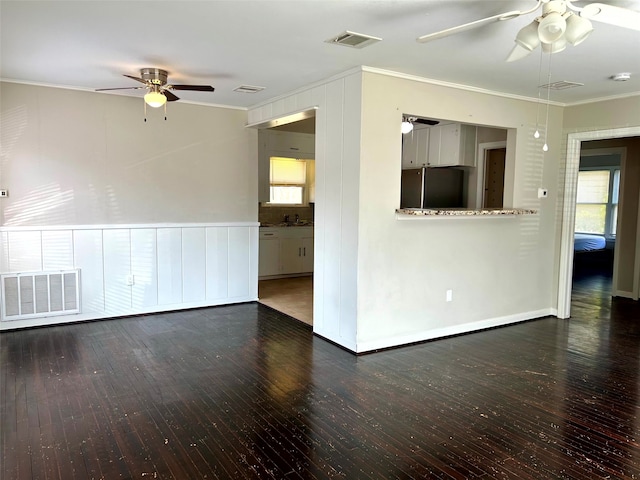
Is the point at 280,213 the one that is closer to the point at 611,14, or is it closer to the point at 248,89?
the point at 248,89

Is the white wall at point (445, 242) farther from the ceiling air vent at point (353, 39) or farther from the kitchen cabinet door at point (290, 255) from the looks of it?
the kitchen cabinet door at point (290, 255)

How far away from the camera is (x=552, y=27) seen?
2168 mm

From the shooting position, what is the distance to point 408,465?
2.37 metres

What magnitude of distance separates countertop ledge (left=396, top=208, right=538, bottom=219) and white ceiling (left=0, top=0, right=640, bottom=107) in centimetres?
119

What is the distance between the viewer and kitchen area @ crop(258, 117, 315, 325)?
24.1 ft

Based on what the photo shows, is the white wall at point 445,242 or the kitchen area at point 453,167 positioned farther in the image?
the kitchen area at point 453,167

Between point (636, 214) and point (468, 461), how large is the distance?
18.9ft

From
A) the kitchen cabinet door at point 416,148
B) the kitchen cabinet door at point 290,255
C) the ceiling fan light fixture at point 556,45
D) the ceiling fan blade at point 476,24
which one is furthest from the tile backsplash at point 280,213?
the ceiling fan light fixture at point 556,45

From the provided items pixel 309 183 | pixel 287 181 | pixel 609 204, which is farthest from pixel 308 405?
pixel 609 204

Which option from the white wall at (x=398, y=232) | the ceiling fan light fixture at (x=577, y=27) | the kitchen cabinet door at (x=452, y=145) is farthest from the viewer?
the kitchen cabinet door at (x=452, y=145)

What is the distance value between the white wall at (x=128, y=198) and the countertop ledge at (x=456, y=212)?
94.8 inches

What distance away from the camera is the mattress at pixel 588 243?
9.97 metres

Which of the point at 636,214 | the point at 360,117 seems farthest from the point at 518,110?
the point at 636,214

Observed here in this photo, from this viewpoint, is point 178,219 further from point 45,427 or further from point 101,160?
point 45,427
